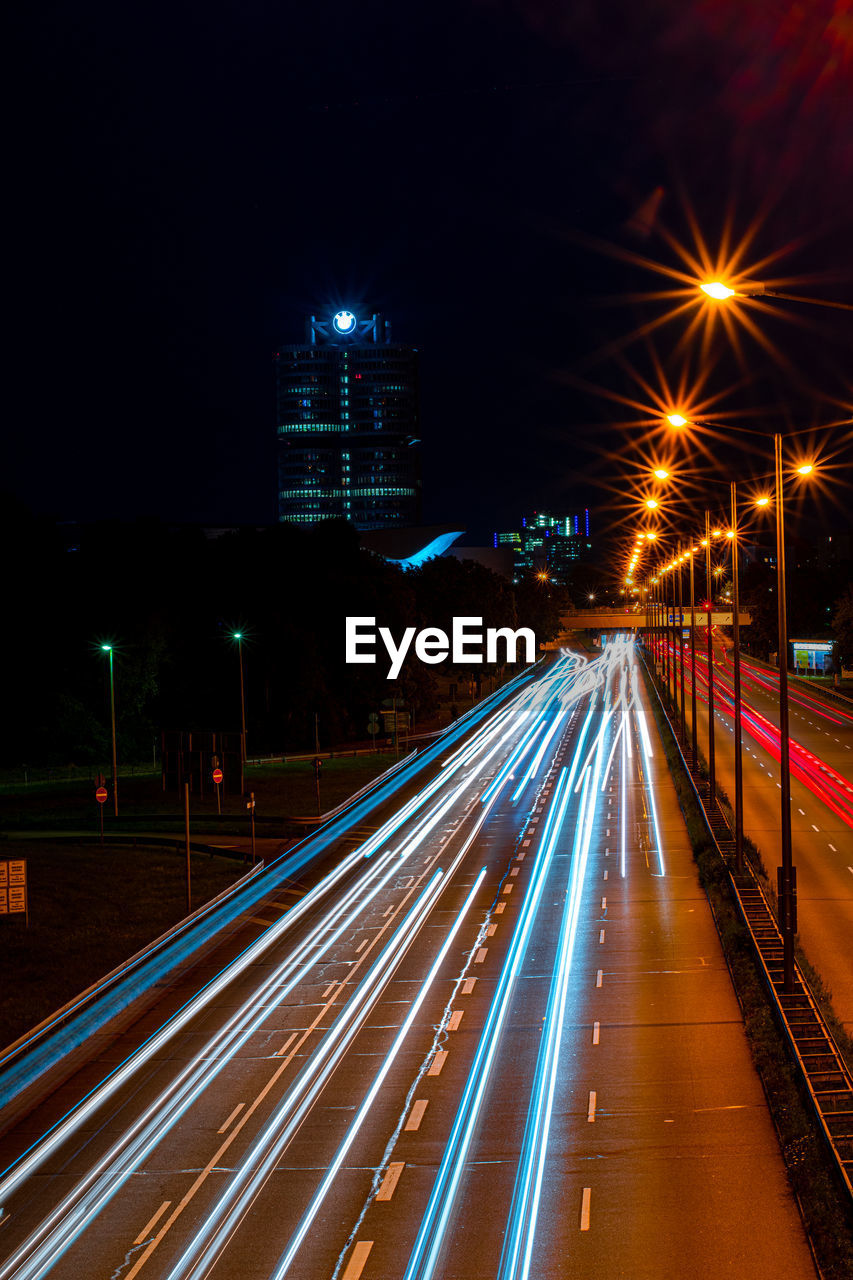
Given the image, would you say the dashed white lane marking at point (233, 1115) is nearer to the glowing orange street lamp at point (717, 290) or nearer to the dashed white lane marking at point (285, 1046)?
the dashed white lane marking at point (285, 1046)

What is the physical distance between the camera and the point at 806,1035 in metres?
18.1

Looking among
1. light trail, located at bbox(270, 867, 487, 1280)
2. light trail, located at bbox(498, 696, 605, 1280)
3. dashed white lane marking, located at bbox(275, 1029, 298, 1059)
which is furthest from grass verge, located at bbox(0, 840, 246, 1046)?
light trail, located at bbox(498, 696, 605, 1280)

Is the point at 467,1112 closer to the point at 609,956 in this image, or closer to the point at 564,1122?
the point at 564,1122

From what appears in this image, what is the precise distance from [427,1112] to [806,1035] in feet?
19.3

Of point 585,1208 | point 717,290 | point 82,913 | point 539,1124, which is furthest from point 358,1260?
point 82,913

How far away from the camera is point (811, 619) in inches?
5704

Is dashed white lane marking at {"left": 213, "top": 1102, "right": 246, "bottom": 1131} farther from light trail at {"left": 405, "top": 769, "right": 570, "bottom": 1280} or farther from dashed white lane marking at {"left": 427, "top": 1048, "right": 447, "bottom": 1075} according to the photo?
light trail at {"left": 405, "top": 769, "right": 570, "bottom": 1280}

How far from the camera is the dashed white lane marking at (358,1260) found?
39.9ft

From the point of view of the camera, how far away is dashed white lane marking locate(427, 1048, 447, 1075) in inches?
730

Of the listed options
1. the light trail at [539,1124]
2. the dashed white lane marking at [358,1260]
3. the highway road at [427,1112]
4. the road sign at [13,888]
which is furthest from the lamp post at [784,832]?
the road sign at [13,888]

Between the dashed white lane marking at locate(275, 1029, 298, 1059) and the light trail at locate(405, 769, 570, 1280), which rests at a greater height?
the light trail at locate(405, 769, 570, 1280)

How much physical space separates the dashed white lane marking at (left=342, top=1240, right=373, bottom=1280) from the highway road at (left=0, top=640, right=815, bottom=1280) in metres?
0.03

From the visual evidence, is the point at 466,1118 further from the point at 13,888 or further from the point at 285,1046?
the point at 13,888

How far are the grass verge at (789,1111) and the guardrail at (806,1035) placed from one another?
208 mm
